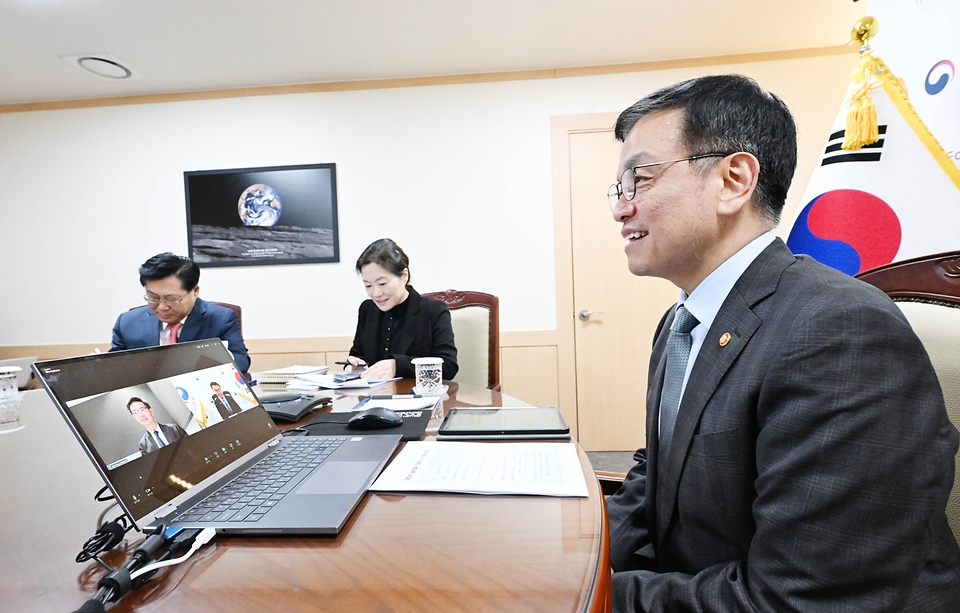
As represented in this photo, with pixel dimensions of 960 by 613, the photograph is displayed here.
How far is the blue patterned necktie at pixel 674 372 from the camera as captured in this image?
872mm

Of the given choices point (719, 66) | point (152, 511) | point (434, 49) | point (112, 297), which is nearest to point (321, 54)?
point (434, 49)

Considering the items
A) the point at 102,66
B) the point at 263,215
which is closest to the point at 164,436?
the point at 263,215

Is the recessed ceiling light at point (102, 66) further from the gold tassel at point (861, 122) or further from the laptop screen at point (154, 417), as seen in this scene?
the gold tassel at point (861, 122)

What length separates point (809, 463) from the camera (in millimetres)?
579

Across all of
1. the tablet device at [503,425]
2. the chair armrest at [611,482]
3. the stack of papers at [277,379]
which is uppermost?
the tablet device at [503,425]

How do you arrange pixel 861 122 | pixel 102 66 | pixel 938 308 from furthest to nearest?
pixel 102 66 < pixel 861 122 < pixel 938 308

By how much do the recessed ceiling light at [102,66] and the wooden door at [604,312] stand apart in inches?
118

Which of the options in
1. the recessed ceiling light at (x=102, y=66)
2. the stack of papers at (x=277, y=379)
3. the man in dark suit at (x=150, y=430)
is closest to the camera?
the man in dark suit at (x=150, y=430)

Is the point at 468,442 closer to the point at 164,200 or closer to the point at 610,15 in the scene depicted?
the point at 610,15

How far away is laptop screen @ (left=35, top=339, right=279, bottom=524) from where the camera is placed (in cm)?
59

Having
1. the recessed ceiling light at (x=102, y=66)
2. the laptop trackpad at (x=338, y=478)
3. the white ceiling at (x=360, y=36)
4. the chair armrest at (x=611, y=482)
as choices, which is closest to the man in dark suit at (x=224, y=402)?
the laptop trackpad at (x=338, y=478)

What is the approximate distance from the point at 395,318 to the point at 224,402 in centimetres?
163

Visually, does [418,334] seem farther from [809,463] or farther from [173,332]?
[809,463]

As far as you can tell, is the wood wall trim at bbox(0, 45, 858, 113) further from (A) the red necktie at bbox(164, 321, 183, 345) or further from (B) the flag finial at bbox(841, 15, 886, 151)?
(A) the red necktie at bbox(164, 321, 183, 345)
